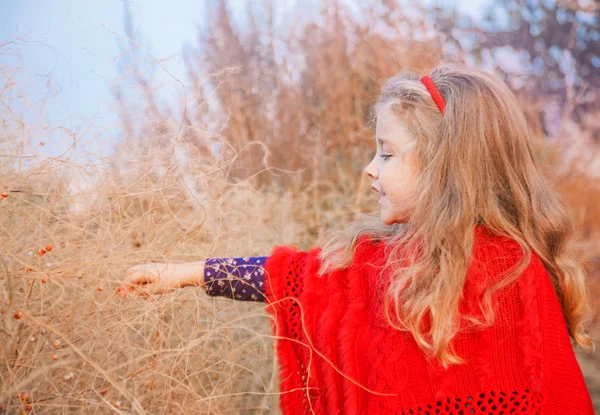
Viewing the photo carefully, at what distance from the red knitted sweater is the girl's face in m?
0.15

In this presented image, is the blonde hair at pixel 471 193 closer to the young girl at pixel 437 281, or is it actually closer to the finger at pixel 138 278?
the young girl at pixel 437 281

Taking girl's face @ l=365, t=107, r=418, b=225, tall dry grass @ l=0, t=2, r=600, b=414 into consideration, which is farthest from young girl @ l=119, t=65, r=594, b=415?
tall dry grass @ l=0, t=2, r=600, b=414

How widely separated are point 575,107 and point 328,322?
2.44m

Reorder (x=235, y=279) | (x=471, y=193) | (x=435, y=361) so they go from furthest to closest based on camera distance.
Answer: (x=235, y=279) < (x=471, y=193) < (x=435, y=361)

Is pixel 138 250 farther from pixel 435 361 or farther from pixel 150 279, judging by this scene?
pixel 435 361

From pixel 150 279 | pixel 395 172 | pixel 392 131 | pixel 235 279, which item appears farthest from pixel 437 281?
pixel 150 279

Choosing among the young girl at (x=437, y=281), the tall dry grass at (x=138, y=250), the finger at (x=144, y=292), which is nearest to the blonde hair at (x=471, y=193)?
the young girl at (x=437, y=281)

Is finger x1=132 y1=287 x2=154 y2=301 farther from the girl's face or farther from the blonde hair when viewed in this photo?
the girl's face

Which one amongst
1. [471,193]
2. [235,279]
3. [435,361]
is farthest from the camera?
[235,279]

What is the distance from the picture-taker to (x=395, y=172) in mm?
1529

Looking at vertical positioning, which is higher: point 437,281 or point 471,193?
point 471,193

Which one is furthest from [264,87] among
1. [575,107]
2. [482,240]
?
[482,240]

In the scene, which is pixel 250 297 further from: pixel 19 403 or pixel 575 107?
pixel 575 107

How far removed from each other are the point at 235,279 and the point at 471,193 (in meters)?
0.70
